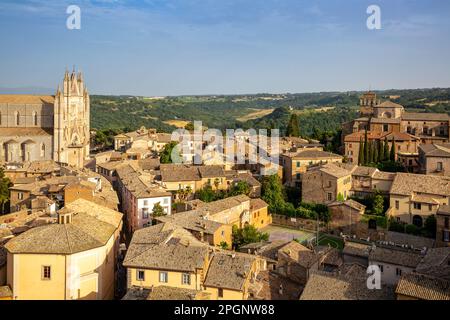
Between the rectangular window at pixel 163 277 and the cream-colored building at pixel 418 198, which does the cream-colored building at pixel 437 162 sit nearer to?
the cream-colored building at pixel 418 198

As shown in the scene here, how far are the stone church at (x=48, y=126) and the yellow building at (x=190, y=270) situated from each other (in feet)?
108

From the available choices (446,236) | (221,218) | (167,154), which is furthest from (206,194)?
(446,236)

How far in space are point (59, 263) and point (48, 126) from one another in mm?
39722

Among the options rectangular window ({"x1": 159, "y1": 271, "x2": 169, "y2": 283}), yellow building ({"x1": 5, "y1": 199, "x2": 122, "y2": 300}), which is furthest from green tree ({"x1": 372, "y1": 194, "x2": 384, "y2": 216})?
yellow building ({"x1": 5, "y1": 199, "x2": 122, "y2": 300})

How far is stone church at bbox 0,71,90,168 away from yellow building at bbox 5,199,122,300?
106 feet

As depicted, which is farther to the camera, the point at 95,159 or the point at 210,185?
the point at 95,159

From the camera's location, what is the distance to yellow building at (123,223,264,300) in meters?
20.1

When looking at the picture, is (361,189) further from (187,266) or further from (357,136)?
(187,266)

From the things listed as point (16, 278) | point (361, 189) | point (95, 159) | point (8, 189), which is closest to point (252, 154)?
point (361, 189)

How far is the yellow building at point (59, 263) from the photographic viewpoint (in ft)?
63.7
